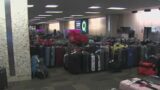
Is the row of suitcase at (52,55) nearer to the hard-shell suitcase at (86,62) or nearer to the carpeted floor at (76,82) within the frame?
the carpeted floor at (76,82)

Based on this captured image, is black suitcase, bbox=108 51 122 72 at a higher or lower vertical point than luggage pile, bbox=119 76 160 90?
lower

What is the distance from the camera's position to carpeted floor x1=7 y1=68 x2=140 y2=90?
482cm

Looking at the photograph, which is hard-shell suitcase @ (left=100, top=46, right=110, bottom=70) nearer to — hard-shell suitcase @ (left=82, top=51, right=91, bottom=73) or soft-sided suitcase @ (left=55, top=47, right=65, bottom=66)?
hard-shell suitcase @ (left=82, top=51, right=91, bottom=73)

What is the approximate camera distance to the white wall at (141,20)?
11.0m

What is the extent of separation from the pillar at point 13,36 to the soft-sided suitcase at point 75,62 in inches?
54.5

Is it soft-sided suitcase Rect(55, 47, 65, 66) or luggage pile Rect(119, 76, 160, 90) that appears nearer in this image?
luggage pile Rect(119, 76, 160, 90)

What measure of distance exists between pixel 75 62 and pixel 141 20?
25.2ft

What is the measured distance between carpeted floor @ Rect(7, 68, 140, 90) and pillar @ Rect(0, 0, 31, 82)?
512 mm

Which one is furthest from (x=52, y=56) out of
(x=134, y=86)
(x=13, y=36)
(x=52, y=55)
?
(x=134, y=86)

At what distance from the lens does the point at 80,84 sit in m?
5.03

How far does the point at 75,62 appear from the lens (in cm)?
596

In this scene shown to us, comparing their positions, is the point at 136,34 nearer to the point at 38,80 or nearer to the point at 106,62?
the point at 106,62

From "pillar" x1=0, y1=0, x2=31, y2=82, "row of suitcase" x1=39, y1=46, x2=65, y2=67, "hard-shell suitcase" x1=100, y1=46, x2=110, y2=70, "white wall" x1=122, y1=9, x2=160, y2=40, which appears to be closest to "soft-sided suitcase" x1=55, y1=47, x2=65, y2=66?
"row of suitcase" x1=39, y1=46, x2=65, y2=67

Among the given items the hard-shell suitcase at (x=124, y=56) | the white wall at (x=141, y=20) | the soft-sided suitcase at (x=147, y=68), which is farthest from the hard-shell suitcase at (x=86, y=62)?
the white wall at (x=141, y=20)
